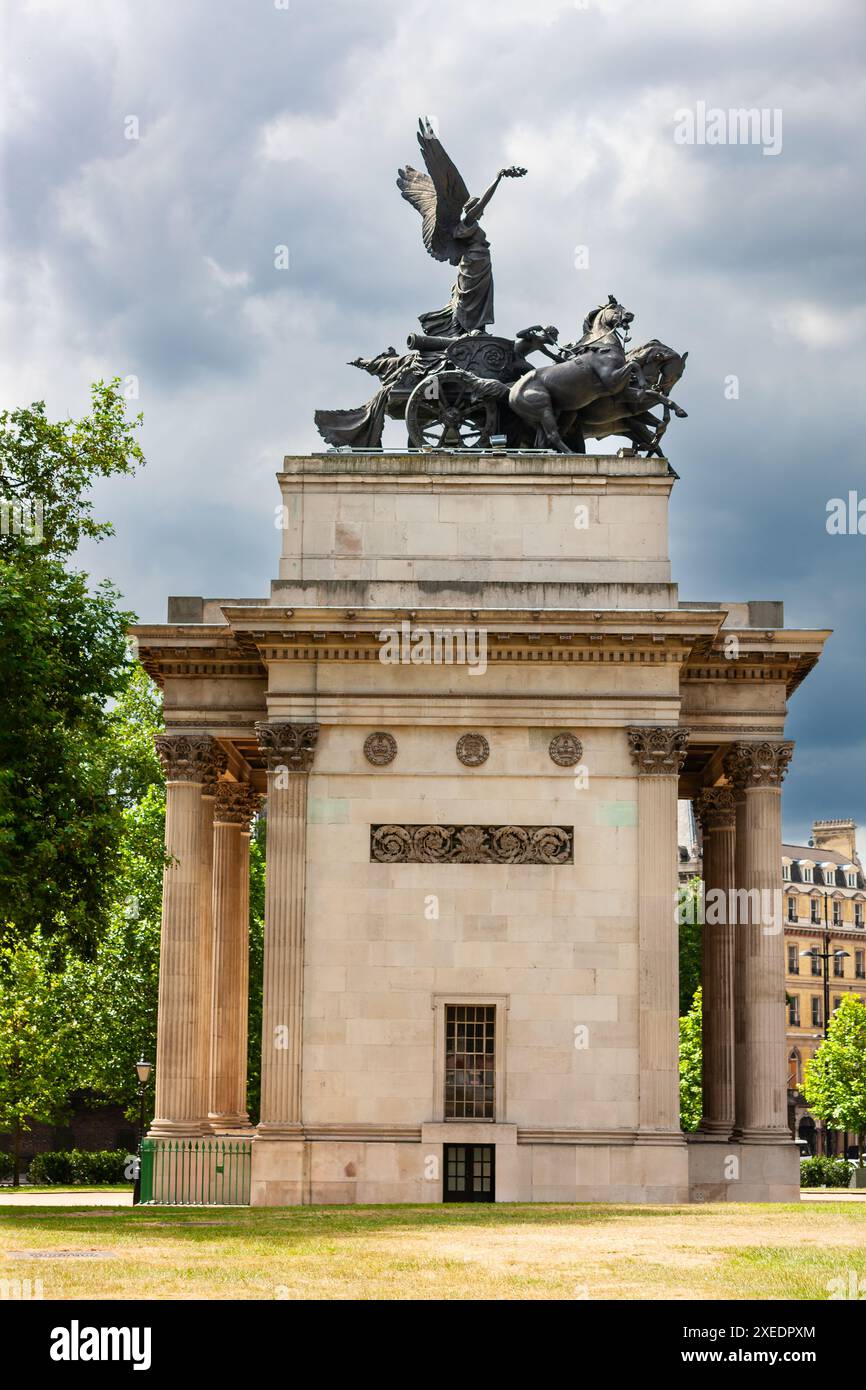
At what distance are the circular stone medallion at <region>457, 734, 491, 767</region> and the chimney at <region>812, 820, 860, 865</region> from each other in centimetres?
12529

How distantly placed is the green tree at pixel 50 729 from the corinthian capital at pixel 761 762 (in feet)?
51.2

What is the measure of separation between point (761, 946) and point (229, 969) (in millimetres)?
14368

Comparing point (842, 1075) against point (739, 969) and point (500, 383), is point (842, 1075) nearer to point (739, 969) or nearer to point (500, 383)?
point (739, 969)

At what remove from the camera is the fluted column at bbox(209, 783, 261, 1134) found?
171 ft

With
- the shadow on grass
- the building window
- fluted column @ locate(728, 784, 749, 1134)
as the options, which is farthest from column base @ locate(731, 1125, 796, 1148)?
the building window

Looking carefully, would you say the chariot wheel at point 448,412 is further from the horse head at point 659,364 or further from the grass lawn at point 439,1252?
the grass lawn at point 439,1252

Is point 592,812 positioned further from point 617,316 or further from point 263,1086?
point 617,316

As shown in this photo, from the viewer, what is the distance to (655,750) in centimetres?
4538

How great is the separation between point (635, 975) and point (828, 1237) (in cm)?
1423

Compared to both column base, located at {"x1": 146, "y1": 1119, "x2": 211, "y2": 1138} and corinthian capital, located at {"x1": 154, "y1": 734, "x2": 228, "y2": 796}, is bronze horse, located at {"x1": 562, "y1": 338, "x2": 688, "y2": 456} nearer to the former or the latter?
corinthian capital, located at {"x1": 154, "y1": 734, "x2": 228, "y2": 796}

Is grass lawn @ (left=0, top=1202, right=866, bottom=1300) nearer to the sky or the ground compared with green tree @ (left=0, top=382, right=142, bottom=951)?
nearer to the ground

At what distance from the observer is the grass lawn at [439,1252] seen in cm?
2280
